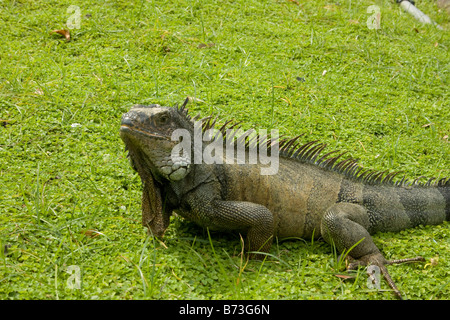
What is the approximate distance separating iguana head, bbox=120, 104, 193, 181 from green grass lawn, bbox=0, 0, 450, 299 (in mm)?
541

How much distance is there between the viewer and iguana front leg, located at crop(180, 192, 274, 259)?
3.74m

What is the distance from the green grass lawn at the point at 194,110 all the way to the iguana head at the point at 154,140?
1.78ft

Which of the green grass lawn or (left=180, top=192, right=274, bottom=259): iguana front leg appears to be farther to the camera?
(left=180, top=192, right=274, bottom=259): iguana front leg

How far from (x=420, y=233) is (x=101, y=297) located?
259cm

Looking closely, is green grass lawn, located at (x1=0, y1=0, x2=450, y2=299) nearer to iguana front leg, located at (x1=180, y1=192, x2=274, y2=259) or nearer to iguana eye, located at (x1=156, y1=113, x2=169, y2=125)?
iguana front leg, located at (x1=180, y1=192, x2=274, y2=259)

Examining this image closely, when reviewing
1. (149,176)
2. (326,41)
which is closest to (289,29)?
(326,41)

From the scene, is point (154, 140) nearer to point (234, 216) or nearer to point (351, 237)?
point (234, 216)

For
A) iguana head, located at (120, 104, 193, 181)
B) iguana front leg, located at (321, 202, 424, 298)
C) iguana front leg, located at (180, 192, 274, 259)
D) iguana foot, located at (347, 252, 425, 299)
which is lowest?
iguana foot, located at (347, 252, 425, 299)

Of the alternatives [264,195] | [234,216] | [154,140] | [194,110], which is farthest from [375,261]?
[194,110]

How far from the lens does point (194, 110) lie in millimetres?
5508

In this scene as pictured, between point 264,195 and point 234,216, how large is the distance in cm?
34

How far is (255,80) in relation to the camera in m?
6.10

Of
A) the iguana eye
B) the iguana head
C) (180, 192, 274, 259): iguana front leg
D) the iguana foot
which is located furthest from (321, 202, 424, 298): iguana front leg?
the iguana eye

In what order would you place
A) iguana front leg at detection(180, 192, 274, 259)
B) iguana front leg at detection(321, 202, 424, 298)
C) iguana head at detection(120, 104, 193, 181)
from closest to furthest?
iguana head at detection(120, 104, 193, 181) → iguana front leg at detection(180, 192, 274, 259) → iguana front leg at detection(321, 202, 424, 298)
